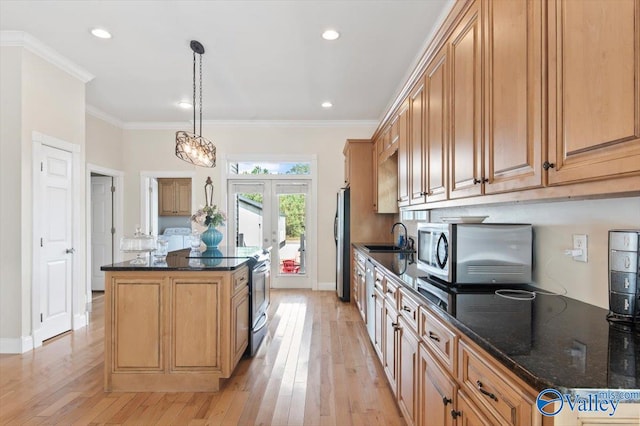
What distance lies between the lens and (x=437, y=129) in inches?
91.4

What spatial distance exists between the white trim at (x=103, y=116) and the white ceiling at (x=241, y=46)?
0.28m

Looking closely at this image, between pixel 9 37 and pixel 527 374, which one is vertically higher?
pixel 9 37

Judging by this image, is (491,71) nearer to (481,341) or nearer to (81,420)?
(481,341)

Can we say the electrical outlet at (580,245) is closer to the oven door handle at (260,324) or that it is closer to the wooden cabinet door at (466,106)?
the wooden cabinet door at (466,106)

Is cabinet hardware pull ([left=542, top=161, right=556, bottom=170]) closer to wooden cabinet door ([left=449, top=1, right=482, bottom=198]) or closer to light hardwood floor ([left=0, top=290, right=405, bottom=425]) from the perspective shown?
wooden cabinet door ([left=449, top=1, right=482, bottom=198])

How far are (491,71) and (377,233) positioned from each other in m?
3.73

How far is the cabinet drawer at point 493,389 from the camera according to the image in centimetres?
87

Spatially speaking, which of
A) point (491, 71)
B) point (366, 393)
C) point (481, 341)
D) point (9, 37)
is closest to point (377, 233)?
point (366, 393)

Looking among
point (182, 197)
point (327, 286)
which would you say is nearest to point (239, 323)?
point (327, 286)

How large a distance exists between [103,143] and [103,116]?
45 centimetres

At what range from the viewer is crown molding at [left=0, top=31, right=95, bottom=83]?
3.32m

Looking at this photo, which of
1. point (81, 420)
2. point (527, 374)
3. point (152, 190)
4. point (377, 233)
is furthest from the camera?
point (152, 190)

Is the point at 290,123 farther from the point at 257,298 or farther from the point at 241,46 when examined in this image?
the point at 257,298

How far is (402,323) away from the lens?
207cm
